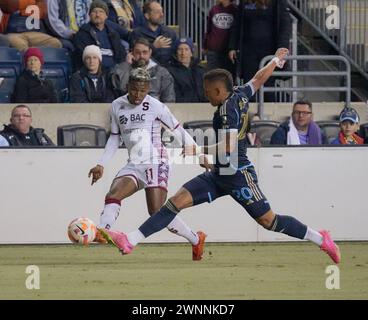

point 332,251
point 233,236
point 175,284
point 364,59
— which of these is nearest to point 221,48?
point 364,59

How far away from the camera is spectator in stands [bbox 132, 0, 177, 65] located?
2069 centimetres

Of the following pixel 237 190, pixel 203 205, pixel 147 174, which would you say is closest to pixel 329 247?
pixel 237 190

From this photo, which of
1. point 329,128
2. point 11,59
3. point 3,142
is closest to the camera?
point 3,142

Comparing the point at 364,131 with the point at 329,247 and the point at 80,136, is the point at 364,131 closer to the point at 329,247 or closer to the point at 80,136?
the point at 80,136

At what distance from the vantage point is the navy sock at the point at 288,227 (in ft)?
45.6

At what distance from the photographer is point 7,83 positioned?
20141 mm

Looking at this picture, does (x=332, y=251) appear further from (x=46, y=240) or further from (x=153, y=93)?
(x=153, y=93)

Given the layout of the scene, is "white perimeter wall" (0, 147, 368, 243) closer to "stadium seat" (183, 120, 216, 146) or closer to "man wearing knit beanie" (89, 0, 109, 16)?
"stadium seat" (183, 120, 216, 146)

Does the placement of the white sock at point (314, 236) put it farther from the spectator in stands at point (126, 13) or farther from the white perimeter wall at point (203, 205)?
the spectator in stands at point (126, 13)

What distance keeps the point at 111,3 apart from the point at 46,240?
5.32m

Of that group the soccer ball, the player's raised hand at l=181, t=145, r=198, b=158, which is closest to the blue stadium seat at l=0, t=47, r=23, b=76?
the soccer ball

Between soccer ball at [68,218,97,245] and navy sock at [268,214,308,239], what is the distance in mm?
2028

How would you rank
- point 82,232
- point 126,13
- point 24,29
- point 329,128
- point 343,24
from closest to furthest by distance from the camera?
point 82,232
point 329,128
point 24,29
point 126,13
point 343,24

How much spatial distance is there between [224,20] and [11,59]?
3351 millimetres
